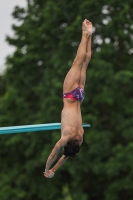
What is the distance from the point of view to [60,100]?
23312mm

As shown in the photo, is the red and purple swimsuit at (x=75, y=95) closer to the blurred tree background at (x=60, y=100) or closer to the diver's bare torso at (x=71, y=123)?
the diver's bare torso at (x=71, y=123)

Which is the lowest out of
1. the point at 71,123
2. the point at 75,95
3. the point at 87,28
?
the point at 71,123

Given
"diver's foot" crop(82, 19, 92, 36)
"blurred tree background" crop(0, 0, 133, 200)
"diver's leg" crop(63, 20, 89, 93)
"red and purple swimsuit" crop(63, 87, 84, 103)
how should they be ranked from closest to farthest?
"red and purple swimsuit" crop(63, 87, 84, 103) < "diver's leg" crop(63, 20, 89, 93) < "diver's foot" crop(82, 19, 92, 36) < "blurred tree background" crop(0, 0, 133, 200)

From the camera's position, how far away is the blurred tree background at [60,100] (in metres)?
22.6

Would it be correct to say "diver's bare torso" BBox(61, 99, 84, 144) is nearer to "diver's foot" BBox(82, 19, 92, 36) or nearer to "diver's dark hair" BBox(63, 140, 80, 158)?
"diver's dark hair" BBox(63, 140, 80, 158)

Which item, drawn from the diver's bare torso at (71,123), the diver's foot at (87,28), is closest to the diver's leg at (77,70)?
the diver's foot at (87,28)

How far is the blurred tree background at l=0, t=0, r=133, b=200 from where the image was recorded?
2264cm

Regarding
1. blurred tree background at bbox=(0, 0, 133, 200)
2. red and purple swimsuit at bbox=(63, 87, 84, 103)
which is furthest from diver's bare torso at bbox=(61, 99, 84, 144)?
blurred tree background at bbox=(0, 0, 133, 200)

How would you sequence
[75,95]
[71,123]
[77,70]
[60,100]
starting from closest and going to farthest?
1. [71,123]
2. [75,95]
3. [77,70]
4. [60,100]

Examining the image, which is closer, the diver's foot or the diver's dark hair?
the diver's dark hair

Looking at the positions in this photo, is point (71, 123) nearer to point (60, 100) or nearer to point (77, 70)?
point (77, 70)

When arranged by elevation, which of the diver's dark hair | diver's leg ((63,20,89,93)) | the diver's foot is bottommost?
the diver's dark hair

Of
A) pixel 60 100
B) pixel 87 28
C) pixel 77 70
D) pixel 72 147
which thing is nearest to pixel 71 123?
pixel 72 147

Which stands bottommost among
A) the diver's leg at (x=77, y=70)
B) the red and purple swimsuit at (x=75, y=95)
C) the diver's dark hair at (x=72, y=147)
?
the diver's dark hair at (x=72, y=147)
